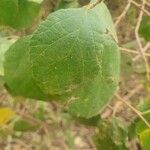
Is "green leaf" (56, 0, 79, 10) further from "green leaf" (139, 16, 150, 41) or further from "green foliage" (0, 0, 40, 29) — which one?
"green leaf" (139, 16, 150, 41)

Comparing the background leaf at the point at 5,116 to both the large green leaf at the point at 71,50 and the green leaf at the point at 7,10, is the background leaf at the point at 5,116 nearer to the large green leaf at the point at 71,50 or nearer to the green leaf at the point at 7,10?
the green leaf at the point at 7,10

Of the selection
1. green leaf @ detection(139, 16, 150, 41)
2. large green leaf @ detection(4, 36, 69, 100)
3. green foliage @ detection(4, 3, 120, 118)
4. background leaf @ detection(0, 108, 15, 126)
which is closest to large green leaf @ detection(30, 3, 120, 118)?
green foliage @ detection(4, 3, 120, 118)

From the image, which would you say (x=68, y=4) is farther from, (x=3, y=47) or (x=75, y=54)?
(x=75, y=54)

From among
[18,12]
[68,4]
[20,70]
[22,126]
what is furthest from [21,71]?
[22,126]

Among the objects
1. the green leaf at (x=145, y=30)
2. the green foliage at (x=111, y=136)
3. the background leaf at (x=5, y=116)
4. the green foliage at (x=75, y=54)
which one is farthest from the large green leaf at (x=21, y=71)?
the background leaf at (x=5, y=116)

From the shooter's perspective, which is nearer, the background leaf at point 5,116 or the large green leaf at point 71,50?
the large green leaf at point 71,50

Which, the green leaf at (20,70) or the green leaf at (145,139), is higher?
the green leaf at (20,70)
